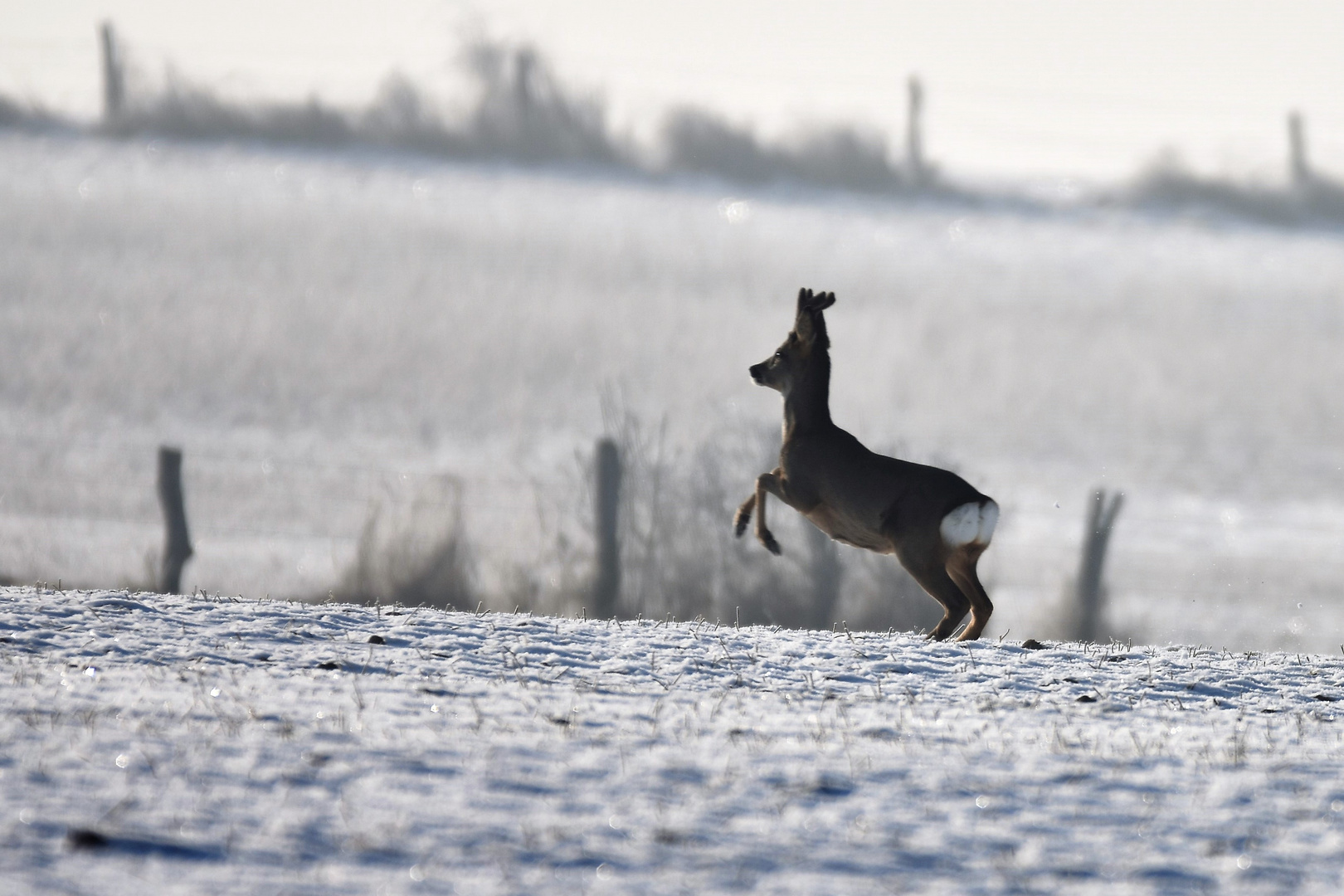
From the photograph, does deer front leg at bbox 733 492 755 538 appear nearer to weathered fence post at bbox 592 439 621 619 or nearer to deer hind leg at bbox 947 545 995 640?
deer hind leg at bbox 947 545 995 640

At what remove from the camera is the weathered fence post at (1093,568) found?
68.9ft

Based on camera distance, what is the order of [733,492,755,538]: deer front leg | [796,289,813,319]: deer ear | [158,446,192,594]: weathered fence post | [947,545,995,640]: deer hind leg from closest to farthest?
[947,545,995,640]: deer hind leg < [733,492,755,538]: deer front leg < [796,289,813,319]: deer ear < [158,446,192,594]: weathered fence post

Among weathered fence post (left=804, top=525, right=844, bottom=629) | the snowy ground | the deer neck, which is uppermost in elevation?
the deer neck

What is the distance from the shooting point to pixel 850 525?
10.8 meters

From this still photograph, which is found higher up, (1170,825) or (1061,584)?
(1170,825)

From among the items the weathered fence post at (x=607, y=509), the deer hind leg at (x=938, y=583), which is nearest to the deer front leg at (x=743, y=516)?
the deer hind leg at (x=938, y=583)

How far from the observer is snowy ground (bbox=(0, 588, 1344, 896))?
5.06 m

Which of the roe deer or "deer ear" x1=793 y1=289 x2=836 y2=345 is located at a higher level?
"deer ear" x1=793 y1=289 x2=836 y2=345

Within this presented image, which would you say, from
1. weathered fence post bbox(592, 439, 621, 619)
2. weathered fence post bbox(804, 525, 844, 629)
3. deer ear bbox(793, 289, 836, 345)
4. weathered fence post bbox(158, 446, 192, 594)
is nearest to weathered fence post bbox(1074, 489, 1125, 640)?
weathered fence post bbox(804, 525, 844, 629)

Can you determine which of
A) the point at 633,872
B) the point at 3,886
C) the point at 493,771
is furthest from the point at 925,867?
the point at 3,886

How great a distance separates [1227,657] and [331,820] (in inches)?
280

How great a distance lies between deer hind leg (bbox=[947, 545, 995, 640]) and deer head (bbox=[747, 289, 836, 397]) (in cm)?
191

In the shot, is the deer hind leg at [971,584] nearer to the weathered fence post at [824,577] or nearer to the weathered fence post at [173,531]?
the weathered fence post at [173,531]

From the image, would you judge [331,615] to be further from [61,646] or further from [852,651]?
[852,651]
